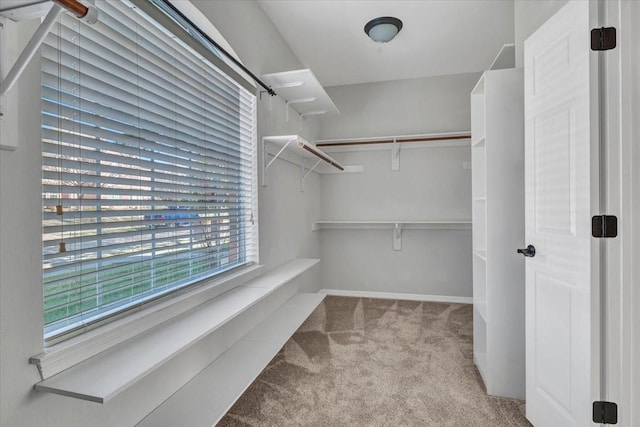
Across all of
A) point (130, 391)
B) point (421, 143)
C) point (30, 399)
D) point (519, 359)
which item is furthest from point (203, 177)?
point (421, 143)

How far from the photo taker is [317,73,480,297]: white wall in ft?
12.2

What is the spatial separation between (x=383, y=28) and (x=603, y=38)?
1.64 metres

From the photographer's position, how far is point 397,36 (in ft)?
9.39

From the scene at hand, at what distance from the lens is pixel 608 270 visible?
1.30 meters

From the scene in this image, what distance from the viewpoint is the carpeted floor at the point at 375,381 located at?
174 cm

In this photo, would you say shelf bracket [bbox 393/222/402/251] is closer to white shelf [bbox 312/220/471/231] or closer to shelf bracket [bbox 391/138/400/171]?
white shelf [bbox 312/220/471/231]

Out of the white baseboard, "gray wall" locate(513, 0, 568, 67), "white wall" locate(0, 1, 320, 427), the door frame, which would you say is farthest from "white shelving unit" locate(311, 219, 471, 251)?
"white wall" locate(0, 1, 320, 427)

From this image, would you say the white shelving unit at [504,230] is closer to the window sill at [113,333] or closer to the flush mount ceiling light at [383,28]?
the flush mount ceiling light at [383,28]

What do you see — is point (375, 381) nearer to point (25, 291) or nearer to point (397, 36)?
point (25, 291)

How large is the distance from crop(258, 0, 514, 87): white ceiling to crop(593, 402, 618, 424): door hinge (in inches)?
101

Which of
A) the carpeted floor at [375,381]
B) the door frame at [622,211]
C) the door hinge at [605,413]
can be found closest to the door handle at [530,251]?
the door frame at [622,211]

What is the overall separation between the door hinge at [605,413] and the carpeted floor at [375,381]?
18.9 inches

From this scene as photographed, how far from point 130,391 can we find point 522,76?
2.52 m

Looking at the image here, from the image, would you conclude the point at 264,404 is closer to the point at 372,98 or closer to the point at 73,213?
the point at 73,213
